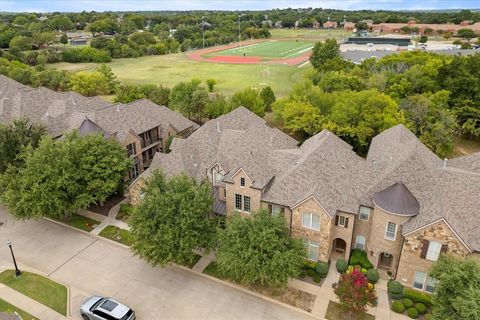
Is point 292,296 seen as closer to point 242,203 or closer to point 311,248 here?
point 311,248

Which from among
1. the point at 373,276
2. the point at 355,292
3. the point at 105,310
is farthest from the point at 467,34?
the point at 105,310

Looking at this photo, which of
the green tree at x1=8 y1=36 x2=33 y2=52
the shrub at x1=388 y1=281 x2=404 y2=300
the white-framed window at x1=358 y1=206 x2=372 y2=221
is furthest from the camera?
the green tree at x1=8 y1=36 x2=33 y2=52

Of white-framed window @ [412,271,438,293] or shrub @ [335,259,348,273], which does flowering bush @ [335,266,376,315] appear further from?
white-framed window @ [412,271,438,293]

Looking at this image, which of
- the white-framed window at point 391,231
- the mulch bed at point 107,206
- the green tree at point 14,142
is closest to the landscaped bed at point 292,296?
the white-framed window at point 391,231

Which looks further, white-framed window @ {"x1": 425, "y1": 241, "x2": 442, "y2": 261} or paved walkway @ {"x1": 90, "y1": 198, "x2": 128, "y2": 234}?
paved walkway @ {"x1": 90, "y1": 198, "x2": 128, "y2": 234}

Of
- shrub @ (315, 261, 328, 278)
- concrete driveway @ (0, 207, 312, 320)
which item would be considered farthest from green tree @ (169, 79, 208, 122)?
shrub @ (315, 261, 328, 278)

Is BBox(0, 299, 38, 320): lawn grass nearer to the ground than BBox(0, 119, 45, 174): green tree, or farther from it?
nearer to the ground

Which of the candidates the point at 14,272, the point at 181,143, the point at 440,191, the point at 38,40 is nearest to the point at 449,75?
the point at 440,191
